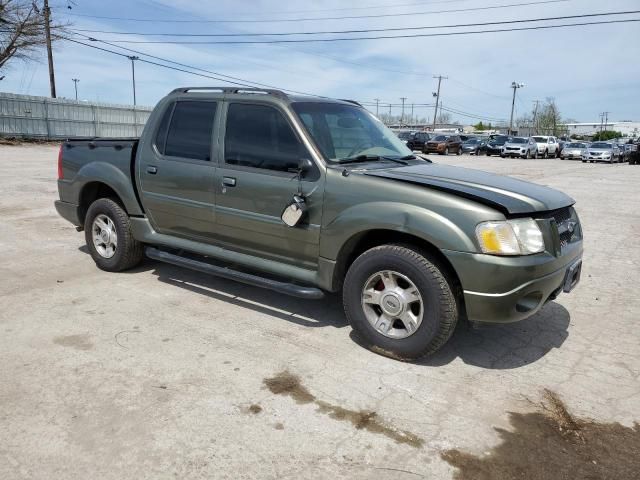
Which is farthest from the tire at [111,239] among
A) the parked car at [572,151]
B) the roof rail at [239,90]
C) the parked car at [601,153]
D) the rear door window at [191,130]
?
the parked car at [572,151]

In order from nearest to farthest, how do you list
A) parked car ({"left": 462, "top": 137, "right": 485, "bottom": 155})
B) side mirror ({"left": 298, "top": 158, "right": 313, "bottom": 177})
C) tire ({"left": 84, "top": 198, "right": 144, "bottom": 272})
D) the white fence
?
1. side mirror ({"left": 298, "top": 158, "right": 313, "bottom": 177})
2. tire ({"left": 84, "top": 198, "right": 144, "bottom": 272})
3. the white fence
4. parked car ({"left": 462, "top": 137, "right": 485, "bottom": 155})

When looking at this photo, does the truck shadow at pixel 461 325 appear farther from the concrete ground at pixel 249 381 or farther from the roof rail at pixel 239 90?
the roof rail at pixel 239 90

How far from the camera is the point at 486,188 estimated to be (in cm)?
371

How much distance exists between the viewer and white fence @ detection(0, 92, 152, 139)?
3009 centimetres

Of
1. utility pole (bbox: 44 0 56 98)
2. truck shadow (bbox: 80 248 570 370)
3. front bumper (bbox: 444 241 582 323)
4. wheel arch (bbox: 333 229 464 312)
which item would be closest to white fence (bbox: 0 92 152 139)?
utility pole (bbox: 44 0 56 98)

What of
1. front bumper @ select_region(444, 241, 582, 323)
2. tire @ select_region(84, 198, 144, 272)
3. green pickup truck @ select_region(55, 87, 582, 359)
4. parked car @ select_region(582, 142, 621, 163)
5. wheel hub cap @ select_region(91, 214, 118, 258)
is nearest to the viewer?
front bumper @ select_region(444, 241, 582, 323)

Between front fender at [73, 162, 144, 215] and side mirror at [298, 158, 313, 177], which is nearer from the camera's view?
side mirror at [298, 158, 313, 177]

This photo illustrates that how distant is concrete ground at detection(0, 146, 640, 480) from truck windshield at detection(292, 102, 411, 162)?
55.8 inches

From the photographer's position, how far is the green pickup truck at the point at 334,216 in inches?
136

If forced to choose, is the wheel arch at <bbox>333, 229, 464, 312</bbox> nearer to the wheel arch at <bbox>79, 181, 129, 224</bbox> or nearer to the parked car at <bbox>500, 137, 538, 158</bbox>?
the wheel arch at <bbox>79, 181, 129, 224</bbox>

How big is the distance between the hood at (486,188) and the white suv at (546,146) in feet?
125

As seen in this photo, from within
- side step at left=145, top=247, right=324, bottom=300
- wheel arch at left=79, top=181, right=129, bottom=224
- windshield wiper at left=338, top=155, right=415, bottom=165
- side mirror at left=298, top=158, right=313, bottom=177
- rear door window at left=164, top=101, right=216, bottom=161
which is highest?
rear door window at left=164, top=101, right=216, bottom=161

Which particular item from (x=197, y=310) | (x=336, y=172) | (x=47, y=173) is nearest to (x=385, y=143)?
(x=336, y=172)

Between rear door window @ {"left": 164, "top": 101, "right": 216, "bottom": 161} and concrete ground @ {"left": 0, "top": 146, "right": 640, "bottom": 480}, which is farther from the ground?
rear door window @ {"left": 164, "top": 101, "right": 216, "bottom": 161}
